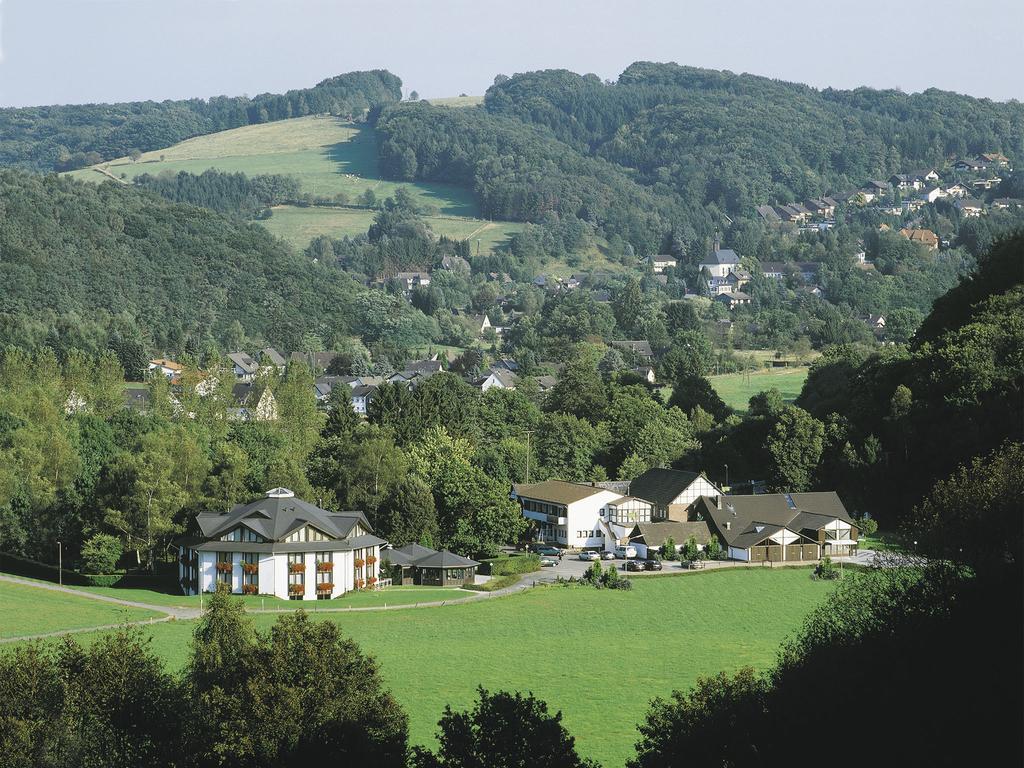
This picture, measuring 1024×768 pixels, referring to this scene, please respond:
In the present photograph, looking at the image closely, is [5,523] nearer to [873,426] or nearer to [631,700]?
[631,700]

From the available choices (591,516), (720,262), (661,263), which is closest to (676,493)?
(591,516)

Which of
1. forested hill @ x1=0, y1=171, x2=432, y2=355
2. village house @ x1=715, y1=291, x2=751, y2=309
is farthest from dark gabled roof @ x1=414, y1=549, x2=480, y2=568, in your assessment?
village house @ x1=715, y1=291, x2=751, y2=309

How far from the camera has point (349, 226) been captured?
18038 centimetres

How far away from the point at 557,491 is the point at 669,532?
596 cm

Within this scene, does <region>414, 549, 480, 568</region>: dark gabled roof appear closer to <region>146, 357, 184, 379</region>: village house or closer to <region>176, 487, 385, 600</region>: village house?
<region>176, 487, 385, 600</region>: village house

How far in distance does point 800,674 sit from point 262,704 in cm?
900

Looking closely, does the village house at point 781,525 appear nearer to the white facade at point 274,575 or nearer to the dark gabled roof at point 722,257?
the white facade at point 274,575

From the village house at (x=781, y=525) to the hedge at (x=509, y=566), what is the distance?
7472 mm

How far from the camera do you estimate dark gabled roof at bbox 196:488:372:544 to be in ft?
153

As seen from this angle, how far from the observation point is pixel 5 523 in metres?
51.0

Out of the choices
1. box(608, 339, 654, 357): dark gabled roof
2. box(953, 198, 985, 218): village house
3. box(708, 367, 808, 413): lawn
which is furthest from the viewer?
box(953, 198, 985, 218): village house

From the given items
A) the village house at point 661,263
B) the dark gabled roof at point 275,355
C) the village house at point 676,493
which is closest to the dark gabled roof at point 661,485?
the village house at point 676,493

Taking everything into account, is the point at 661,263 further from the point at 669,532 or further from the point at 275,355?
the point at 669,532

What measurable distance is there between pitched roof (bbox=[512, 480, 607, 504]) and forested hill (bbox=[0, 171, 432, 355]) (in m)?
50.6
